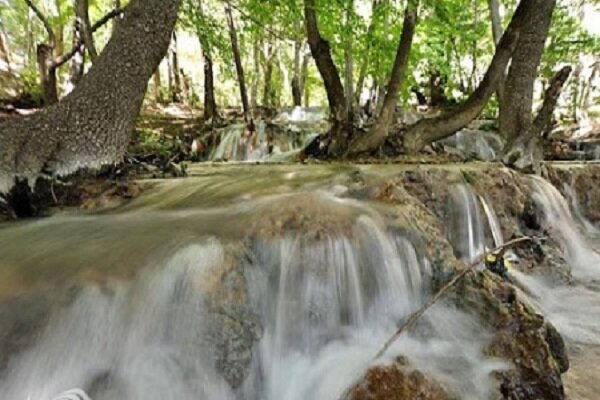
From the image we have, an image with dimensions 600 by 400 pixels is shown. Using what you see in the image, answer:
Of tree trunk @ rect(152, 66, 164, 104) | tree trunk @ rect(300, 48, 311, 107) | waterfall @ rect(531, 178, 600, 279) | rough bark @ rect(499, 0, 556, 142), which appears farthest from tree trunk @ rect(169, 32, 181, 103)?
waterfall @ rect(531, 178, 600, 279)

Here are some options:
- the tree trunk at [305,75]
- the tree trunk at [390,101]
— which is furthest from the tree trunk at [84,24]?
the tree trunk at [305,75]

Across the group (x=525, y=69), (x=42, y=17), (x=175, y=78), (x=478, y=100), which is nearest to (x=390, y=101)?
(x=478, y=100)

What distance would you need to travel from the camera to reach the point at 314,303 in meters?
2.94

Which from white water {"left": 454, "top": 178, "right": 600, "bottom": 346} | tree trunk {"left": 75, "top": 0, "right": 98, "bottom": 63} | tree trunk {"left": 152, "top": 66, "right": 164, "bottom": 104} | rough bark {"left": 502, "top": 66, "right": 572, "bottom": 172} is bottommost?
white water {"left": 454, "top": 178, "right": 600, "bottom": 346}

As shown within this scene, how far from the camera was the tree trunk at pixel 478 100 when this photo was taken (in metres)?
6.41

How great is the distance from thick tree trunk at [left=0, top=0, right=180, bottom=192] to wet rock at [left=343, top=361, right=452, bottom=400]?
3.56m

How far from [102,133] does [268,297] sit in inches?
110

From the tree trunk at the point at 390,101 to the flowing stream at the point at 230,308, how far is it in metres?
3.94

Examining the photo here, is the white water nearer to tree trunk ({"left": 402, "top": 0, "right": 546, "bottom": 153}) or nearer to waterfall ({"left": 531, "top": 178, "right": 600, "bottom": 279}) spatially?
waterfall ({"left": 531, "top": 178, "right": 600, "bottom": 279})

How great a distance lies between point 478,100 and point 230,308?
6.04 meters

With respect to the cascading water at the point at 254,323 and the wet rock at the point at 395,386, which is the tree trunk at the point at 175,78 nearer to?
the cascading water at the point at 254,323

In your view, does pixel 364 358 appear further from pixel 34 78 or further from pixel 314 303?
pixel 34 78

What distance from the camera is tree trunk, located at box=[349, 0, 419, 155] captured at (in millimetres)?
7133

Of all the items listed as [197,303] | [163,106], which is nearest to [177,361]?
[197,303]
